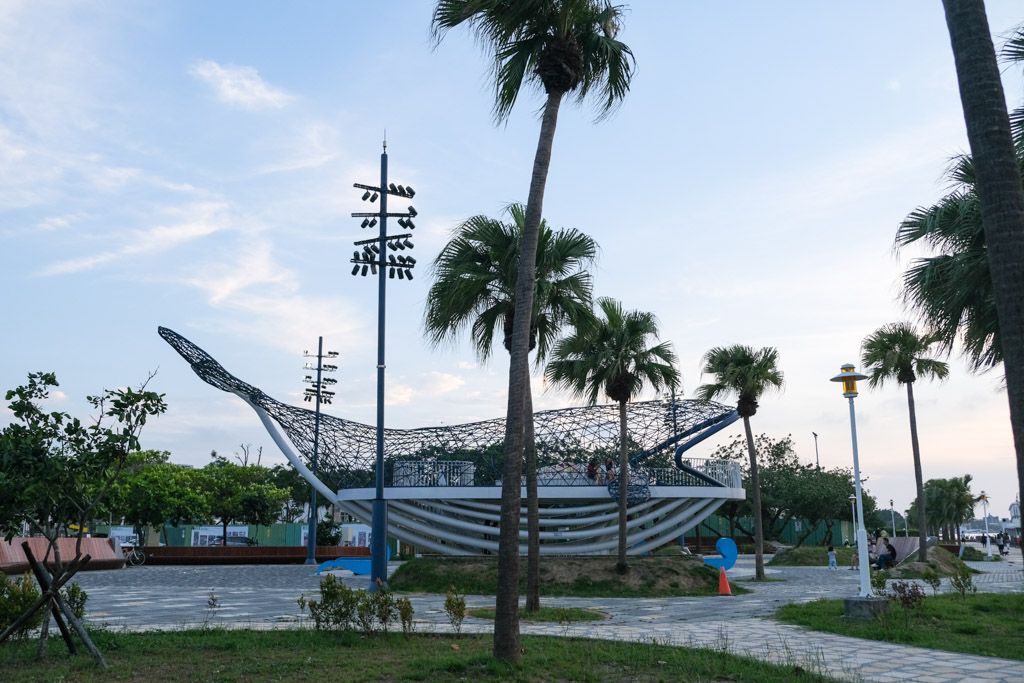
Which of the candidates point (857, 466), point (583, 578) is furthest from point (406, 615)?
point (583, 578)

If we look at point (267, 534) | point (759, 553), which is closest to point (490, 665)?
point (759, 553)

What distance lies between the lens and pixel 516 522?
10.1 meters

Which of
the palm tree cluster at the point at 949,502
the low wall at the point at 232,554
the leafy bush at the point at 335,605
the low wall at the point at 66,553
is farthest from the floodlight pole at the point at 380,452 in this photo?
the palm tree cluster at the point at 949,502

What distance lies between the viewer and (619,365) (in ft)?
77.9

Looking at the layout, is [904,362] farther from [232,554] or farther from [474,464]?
[232,554]

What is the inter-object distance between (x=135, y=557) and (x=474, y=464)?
23929 mm

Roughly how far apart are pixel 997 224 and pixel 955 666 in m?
5.55

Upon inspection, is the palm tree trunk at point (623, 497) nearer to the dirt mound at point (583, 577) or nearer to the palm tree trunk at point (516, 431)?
the dirt mound at point (583, 577)

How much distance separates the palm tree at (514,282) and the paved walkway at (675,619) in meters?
3.17

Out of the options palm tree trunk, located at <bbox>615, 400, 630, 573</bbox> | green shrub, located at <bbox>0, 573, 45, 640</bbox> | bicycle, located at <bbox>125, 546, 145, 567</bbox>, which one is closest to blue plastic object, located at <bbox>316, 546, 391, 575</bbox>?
palm tree trunk, located at <bbox>615, 400, 630, 573</bbox>

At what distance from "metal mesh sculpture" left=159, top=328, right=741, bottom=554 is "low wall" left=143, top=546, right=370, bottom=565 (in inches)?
666

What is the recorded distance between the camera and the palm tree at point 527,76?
396 inches

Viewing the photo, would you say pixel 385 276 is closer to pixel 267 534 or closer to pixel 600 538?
pixel 600 538

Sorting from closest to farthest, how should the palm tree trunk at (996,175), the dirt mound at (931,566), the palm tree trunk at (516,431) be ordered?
the palm tree trunk at (996,175) < the palm tree trunk at (516,431) < the dirt mound at (931,566)
